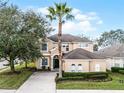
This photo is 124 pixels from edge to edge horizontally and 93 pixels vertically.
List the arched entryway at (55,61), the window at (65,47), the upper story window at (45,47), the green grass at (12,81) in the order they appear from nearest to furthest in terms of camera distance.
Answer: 1. the green grass at (12,81)
2. the arched entryway at (55,61)
3. the upper story window at (45,47)
4. the window at (65,47)

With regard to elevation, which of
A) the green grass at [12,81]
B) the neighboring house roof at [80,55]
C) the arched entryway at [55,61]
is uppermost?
the neighboring house roof at [80,55]

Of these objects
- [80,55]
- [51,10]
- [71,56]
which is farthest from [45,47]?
[51,10]

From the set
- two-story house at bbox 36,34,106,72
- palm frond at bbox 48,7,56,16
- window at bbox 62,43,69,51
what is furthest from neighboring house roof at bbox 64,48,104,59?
palm frond at bbox 48,7,56,16

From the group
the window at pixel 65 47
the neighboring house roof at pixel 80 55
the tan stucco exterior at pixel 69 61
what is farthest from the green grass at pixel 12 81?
the window at pixel 65 47

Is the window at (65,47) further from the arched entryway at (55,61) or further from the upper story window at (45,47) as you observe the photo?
the upper story window at (45,47)

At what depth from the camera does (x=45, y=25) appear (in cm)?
4969

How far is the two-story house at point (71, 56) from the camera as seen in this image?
1889 inches

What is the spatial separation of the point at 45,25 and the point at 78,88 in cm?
2138

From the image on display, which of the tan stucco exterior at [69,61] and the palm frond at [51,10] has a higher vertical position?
the palm frond at [51,10]

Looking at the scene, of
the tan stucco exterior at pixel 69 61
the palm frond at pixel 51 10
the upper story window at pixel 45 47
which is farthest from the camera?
the upper story window at pixel 45 47

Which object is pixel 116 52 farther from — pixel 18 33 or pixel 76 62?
pixel 18 33

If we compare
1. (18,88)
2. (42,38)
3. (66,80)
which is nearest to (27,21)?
(42,38)

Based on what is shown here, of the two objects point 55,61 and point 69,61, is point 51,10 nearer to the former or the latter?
point 69,61

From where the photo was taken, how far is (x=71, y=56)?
1907 inches
